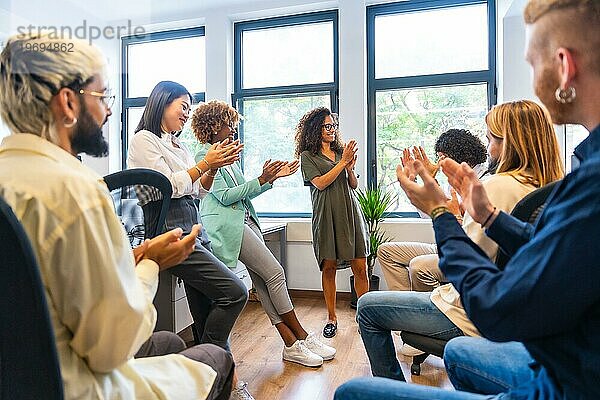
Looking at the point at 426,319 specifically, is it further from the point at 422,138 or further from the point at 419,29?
the point at 419,29

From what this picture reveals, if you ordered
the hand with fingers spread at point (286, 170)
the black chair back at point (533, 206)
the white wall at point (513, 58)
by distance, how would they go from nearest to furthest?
the black chair back at point (533, 206) < the hand with fingers spread at point (286, 170) < the white wall at point (513, 58)

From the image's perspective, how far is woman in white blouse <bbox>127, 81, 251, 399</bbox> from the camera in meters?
1.97

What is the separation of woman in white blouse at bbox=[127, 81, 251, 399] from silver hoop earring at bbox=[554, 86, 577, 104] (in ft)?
4.89

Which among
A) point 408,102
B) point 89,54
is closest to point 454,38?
point 408,102

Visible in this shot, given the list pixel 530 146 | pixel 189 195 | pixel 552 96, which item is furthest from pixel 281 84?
pixel 552 96

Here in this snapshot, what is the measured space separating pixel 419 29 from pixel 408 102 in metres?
0.64

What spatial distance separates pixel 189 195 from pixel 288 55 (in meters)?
2.64

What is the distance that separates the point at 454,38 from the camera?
3932 mm

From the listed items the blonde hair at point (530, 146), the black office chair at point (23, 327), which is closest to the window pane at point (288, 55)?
the blonde hair at point (530, 146)

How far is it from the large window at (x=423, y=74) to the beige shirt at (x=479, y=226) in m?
2.55

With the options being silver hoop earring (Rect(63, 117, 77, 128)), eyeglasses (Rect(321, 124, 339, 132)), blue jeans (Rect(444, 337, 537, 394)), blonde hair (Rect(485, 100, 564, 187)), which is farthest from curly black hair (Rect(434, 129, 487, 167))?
silver hoop earring (Rect(63, 117, 77, 128))

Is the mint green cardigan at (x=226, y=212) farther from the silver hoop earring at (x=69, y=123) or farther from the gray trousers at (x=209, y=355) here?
the silver hoop earring at (x=69, y=123)

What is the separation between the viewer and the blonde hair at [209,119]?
2521 millimetres

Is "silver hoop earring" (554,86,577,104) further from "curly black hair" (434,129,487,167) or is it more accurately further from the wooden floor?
"curly black hair" (434,129,487,167)
